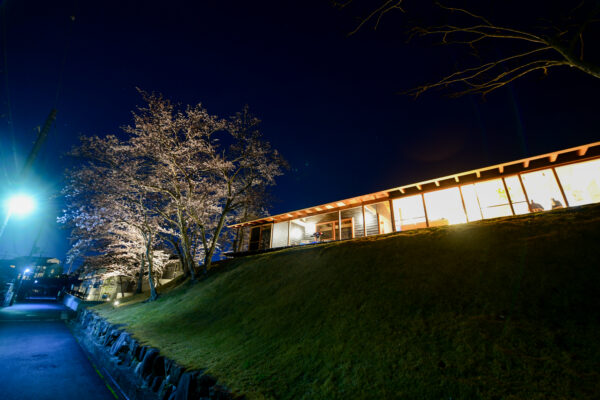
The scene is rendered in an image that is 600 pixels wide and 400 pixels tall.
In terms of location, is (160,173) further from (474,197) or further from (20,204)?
(474,197)

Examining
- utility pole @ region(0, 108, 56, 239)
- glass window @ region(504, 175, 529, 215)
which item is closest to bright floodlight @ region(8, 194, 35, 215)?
utility pole @ region(0, 108, 56, 239)

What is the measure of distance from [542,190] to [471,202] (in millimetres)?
3049

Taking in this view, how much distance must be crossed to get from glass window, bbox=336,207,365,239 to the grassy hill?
789 cm

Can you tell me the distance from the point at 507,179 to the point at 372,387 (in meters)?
14.1

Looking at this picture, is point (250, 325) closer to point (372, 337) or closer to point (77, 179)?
point (372, 337)

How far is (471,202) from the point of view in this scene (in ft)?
44.1

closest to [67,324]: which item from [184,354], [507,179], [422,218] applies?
[184,354]

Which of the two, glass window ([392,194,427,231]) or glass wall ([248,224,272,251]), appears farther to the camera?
glass wall ([248,224,272,251])

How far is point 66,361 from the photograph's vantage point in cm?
866

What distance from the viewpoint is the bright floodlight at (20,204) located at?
11.1 meters

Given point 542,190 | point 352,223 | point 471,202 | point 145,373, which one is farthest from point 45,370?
point 542,190

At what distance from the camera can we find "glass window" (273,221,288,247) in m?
20.2

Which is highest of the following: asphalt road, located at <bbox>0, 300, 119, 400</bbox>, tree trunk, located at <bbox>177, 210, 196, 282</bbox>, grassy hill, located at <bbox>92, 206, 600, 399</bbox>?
tree trunk, located at <bbox>177, 210, 196, 282</bbox>

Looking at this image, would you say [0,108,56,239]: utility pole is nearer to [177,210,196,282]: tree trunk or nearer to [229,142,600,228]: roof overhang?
[177,210,196,282]: tree trunk
